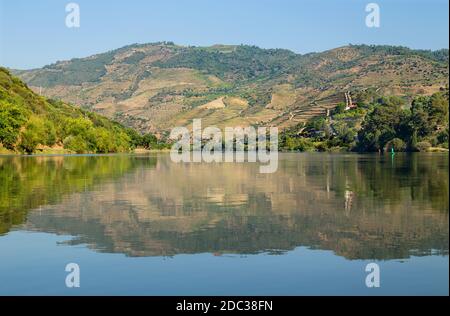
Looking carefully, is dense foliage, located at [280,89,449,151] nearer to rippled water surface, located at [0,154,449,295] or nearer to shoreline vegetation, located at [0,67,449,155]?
shoreline vegetation, located at [0,67,449,155]

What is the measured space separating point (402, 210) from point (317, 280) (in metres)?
11.0

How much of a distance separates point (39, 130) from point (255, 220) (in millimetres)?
94605

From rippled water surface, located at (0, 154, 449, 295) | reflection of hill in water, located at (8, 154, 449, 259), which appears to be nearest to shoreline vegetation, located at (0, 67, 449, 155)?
reflection of hill in water, located at (8, 154, 449, 259)

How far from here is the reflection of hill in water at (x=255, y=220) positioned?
15609 mm

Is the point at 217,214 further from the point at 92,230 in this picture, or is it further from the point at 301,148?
the point at 301,148

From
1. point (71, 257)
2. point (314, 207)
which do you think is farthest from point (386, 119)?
point (71, 257)

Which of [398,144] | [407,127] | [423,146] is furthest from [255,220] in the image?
[407,127]

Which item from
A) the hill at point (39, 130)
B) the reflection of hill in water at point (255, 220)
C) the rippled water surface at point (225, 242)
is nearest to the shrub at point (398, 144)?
the hill at point (39, 130)

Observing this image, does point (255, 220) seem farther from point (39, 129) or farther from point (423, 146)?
point (423, 146)

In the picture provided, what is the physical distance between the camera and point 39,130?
356 ft

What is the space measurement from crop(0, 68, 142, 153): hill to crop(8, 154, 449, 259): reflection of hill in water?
77.7 metres

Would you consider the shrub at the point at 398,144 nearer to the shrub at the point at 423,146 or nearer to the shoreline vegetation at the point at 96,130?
the shoreline vegetation at the point at 96,130

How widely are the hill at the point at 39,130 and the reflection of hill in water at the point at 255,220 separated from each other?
7768 centimetres

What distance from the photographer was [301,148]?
190m
